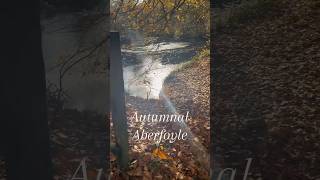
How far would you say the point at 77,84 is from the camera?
545 cm

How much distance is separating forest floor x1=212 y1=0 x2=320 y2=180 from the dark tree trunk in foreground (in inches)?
87.8

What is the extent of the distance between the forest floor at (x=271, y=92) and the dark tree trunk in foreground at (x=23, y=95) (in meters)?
2.23

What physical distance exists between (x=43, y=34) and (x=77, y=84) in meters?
0.78

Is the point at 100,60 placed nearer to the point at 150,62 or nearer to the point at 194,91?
the point at 150,62

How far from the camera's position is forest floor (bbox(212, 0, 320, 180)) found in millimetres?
5184

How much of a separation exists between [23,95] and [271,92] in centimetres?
317

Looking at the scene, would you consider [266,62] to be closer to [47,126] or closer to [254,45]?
[254,45]

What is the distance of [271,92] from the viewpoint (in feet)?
18.1

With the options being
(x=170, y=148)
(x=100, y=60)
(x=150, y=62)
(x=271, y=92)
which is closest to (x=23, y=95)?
(x=100, y=60)

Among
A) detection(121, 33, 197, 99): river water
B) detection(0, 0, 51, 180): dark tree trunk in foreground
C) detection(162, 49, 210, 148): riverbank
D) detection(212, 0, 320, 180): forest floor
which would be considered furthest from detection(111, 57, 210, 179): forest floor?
detection(0, 0, 51, 180): dark tree trunk in foreground

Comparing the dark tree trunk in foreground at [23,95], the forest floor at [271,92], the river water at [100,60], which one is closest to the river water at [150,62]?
the river water at [100,60]

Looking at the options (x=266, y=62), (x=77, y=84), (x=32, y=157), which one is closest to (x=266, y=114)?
(x=266, y=62)

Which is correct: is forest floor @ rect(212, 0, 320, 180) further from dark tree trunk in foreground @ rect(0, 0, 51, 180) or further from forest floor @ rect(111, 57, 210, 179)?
dark tree trunk in foreground @ rect(0, 0, 51, 180)

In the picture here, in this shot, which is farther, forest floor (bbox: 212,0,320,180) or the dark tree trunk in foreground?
forest floor (bbox: 212,0,320,180)
